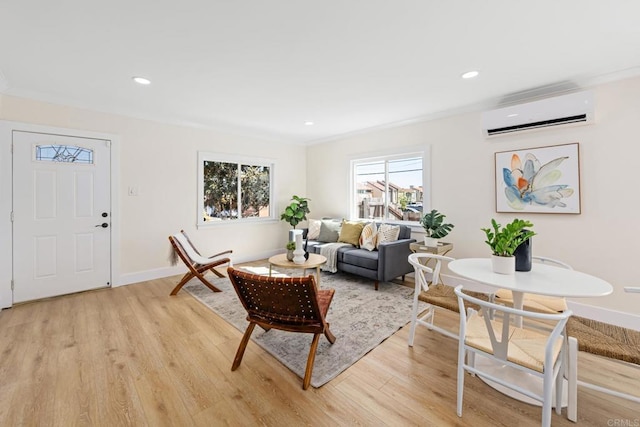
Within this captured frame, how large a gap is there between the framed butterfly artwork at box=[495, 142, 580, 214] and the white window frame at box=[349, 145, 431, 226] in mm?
920

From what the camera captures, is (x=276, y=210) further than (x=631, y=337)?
Yes

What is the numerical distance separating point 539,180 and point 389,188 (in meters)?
2.10

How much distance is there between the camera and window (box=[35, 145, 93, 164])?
131 inches

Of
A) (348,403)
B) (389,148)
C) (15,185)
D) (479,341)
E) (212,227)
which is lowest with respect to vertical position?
(348,403)

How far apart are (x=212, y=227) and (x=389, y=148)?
3.36 m

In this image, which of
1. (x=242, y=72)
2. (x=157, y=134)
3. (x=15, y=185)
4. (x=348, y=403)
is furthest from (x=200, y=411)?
(x=157, y=134)

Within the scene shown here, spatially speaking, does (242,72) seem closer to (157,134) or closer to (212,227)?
(157,134)

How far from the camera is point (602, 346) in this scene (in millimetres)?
1489

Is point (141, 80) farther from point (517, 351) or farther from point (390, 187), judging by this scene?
point (517, 351)

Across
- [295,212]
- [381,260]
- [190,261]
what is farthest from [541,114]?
[190,261]

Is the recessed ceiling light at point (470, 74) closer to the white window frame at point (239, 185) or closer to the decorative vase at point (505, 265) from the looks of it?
the decorative vase at point (505, 265)

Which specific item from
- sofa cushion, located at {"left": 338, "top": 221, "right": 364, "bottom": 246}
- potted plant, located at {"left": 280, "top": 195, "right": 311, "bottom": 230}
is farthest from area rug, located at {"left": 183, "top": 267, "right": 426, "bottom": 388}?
potted plant, located at {"left": 280, "top": 195, "right": 311, "bottom": 230}

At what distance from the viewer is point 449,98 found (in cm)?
343

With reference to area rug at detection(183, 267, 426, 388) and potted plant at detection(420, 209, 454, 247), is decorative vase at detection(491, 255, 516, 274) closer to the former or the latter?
area rug at detection(183, 267, 426, 388)
